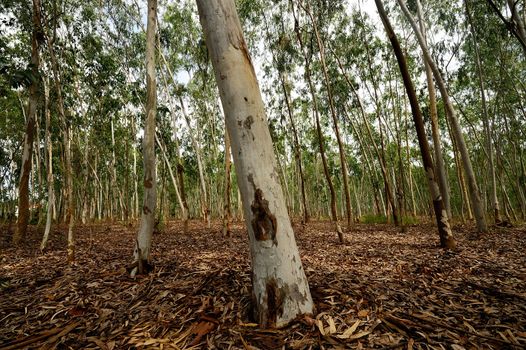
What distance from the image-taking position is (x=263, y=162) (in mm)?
2191

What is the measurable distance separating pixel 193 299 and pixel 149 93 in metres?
3.10

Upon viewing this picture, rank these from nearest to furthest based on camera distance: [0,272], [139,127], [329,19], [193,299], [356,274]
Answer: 1. [193,299]
2. [356,274]
3. [0,272]
4. [329,19]
5. [139,127]

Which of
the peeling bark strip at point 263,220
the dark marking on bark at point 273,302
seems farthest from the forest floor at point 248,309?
the peeling bark strip at point 263,220

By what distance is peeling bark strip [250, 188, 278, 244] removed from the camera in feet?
6.98

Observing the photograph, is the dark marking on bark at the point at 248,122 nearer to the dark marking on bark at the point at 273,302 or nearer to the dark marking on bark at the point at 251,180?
the dark marking on bark at the point at 251,180

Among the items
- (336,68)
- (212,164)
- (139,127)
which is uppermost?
(336,68)

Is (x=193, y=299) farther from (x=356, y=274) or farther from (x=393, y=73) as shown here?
(x=393, y=73)

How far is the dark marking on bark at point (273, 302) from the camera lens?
2160 mm

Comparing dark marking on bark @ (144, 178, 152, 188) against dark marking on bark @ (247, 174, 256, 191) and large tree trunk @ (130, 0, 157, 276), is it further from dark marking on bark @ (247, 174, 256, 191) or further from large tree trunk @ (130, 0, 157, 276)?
dark marking on bark @ (247, 174, 256, 191)

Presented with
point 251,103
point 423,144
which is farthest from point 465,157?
point 251,103

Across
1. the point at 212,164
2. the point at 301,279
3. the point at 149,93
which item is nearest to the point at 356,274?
the point at 301,279

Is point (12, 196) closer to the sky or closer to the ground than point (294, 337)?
closer to the sky

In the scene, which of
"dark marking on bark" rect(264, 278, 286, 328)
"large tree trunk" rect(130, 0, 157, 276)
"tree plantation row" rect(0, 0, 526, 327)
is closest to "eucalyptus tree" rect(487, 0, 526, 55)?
"tree plantation row" rect(0, 0, 526, 327)

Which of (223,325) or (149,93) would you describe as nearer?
(223,325)
